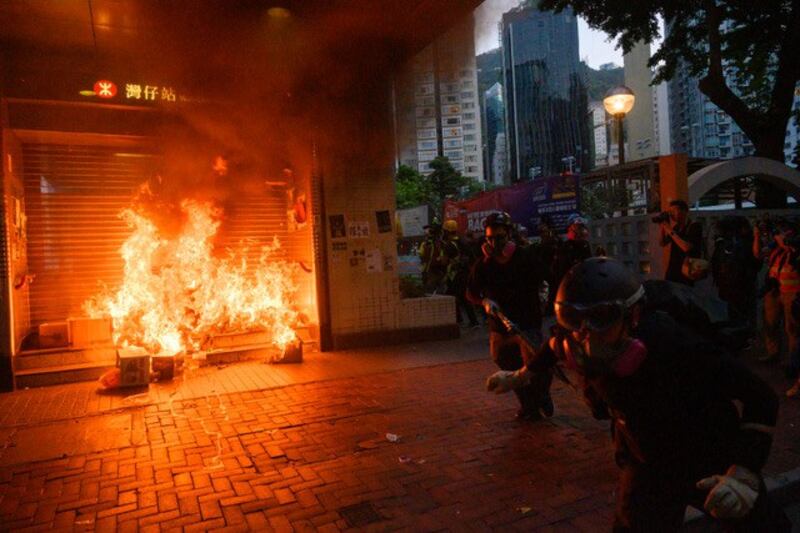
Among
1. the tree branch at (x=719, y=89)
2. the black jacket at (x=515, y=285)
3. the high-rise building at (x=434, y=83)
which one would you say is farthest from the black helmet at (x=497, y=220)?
the tree branch at (x=719, y=89)

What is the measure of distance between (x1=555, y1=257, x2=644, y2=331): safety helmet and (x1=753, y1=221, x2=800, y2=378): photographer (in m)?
5.42

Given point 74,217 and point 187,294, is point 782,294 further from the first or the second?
point 74,217

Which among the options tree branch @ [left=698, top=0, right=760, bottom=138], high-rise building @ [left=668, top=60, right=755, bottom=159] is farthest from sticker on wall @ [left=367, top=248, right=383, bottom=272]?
high-rise building @ [left=668, top=60, right=755, bottom=159]

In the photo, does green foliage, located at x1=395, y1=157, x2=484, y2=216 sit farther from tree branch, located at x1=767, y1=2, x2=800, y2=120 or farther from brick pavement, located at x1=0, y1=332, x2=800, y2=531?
brick pavement, located at x1=0, y1=332, x2=800, y2=531

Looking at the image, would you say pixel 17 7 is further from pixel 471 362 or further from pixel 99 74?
pixel 471 362

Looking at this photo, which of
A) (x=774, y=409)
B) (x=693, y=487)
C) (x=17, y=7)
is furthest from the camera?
(x=17, y=7)

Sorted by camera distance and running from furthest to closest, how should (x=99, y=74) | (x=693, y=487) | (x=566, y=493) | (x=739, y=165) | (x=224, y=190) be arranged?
1. (x=739, y=165)
2. (x=224, y=190)
3. (x=99, y=74)
4. (x=566, y=493)
5. (x=693, y=487)

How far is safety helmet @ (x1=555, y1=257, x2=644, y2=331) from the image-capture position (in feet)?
6.93

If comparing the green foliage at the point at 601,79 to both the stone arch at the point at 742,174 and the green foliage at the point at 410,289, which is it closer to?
the stone arch at the point at 742,174

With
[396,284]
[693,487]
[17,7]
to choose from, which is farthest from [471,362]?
[17,7]

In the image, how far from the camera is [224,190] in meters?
9.09

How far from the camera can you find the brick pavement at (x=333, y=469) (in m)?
3.68

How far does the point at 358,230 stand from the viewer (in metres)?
9.18

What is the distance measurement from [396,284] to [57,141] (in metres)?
5.35
